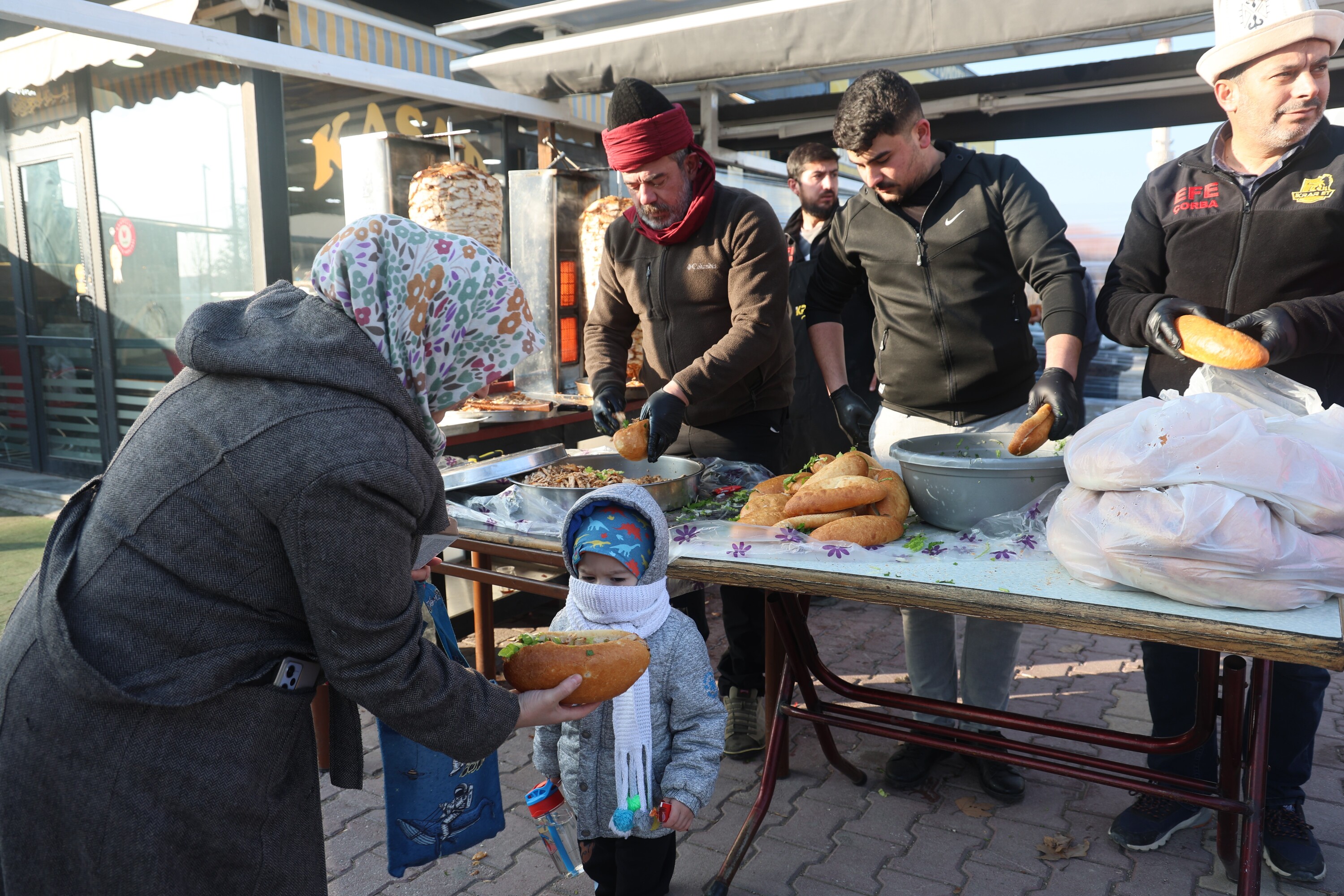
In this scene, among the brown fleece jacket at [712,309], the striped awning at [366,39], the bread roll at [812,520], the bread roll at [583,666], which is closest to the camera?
the bread roll at [583,666]

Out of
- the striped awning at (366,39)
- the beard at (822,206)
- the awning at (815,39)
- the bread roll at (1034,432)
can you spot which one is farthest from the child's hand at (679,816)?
the striped awning at (366,39)

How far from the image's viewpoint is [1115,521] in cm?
181

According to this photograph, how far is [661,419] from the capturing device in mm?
2764

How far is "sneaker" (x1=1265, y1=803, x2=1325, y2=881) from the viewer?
2.38 meters

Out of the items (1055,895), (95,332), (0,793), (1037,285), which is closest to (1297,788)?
(1055,895)

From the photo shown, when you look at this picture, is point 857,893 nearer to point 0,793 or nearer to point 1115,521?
point 1115,521

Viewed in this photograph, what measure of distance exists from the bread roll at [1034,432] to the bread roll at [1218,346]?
350 mm

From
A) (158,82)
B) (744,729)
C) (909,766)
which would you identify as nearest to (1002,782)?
(909,766)

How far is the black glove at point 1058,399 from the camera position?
2.30 m

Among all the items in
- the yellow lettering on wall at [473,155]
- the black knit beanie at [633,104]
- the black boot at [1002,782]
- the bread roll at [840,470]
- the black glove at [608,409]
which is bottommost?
the black boot at [1002,782]

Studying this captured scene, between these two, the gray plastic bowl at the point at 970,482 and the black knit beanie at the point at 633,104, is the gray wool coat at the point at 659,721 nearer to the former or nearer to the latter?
the gray plastic bowl at the point at 970,482

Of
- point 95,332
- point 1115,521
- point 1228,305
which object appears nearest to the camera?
point 1115,521

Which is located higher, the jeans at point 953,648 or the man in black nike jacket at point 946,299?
the man in black nike jacket at point 946,299

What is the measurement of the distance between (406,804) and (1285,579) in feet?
5.61
